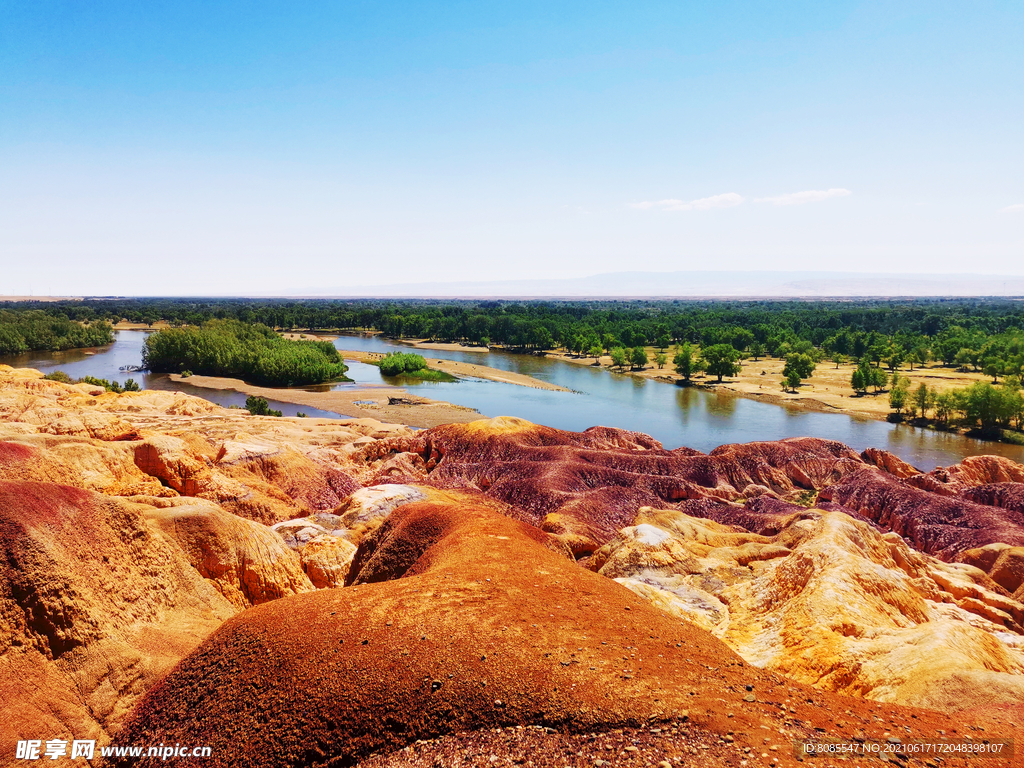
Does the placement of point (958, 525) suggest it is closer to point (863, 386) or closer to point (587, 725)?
point (587, 725)

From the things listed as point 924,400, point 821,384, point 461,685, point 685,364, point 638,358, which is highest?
point 461,685

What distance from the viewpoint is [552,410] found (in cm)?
7088

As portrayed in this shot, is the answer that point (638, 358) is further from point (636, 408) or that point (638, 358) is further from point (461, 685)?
point (461, 685)

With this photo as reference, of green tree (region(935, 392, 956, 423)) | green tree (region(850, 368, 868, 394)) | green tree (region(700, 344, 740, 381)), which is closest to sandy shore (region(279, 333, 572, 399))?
green tree (region(700, 344, 740, 381))

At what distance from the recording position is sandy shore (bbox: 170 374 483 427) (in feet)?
210

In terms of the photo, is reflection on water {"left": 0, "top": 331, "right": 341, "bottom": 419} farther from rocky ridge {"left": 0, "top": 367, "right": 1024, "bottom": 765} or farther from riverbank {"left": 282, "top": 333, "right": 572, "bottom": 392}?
rocky ridge {"left": 0, "top": 367, "right": 1024, "bottom": 765}

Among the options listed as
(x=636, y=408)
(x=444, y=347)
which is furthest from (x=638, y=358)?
(x=444, y=347)

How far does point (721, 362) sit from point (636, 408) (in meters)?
26.3

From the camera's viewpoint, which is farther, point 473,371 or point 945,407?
point 473,371

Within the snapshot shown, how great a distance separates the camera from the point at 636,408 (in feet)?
239

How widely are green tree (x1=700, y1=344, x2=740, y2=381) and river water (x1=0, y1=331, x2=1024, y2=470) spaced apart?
7.52 meters

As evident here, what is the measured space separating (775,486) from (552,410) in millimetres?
36283

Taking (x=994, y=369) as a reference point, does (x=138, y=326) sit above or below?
above

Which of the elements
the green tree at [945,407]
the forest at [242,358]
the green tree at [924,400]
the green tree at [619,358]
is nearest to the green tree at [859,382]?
the green tree at [924,400]
